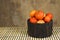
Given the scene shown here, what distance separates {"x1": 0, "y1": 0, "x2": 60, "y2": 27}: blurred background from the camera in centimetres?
191

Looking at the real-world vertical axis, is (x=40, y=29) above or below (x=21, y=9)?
above

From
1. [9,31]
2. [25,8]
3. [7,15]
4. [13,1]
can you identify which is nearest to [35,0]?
[25,8]

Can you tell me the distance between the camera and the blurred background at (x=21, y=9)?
191 centimetres

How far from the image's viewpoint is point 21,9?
6.36 ft

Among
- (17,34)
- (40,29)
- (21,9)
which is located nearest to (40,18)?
(40,29)

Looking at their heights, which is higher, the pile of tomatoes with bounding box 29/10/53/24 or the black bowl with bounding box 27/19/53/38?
the pile of tomatoes with bounding box 29/10/53/24

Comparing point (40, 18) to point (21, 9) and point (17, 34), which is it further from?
point (21, 9)

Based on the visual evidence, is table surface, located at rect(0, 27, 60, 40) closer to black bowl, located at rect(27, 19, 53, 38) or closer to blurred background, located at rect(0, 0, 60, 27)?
black bowl, located at rect(27, 19, 53, 38)

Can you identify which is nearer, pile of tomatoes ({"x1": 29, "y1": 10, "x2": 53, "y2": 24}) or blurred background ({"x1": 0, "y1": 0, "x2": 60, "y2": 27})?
pile of tomatoes ({"x1": 29, "y1": 10, "x2": 53, "y2": 24})

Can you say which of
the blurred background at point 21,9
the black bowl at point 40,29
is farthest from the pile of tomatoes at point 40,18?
the blurred background at point 21,9

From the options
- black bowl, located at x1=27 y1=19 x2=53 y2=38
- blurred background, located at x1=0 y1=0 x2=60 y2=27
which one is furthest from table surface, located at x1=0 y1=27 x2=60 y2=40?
blurred background, located at x1=0 y1=0 x2=60 y2=27

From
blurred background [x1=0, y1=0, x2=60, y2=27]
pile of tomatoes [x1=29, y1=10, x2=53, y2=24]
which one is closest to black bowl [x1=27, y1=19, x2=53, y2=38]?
pile of tomatoes [x1=29, y1=10, x2=53, y2=24]

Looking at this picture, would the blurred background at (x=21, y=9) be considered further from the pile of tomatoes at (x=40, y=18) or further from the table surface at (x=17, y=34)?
the pile of tomatoes at (x=40, y=18)

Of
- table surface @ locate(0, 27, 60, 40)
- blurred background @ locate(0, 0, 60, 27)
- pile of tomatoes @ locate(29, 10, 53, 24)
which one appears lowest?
blurred background @ locate(0, 0, 60, 27)
